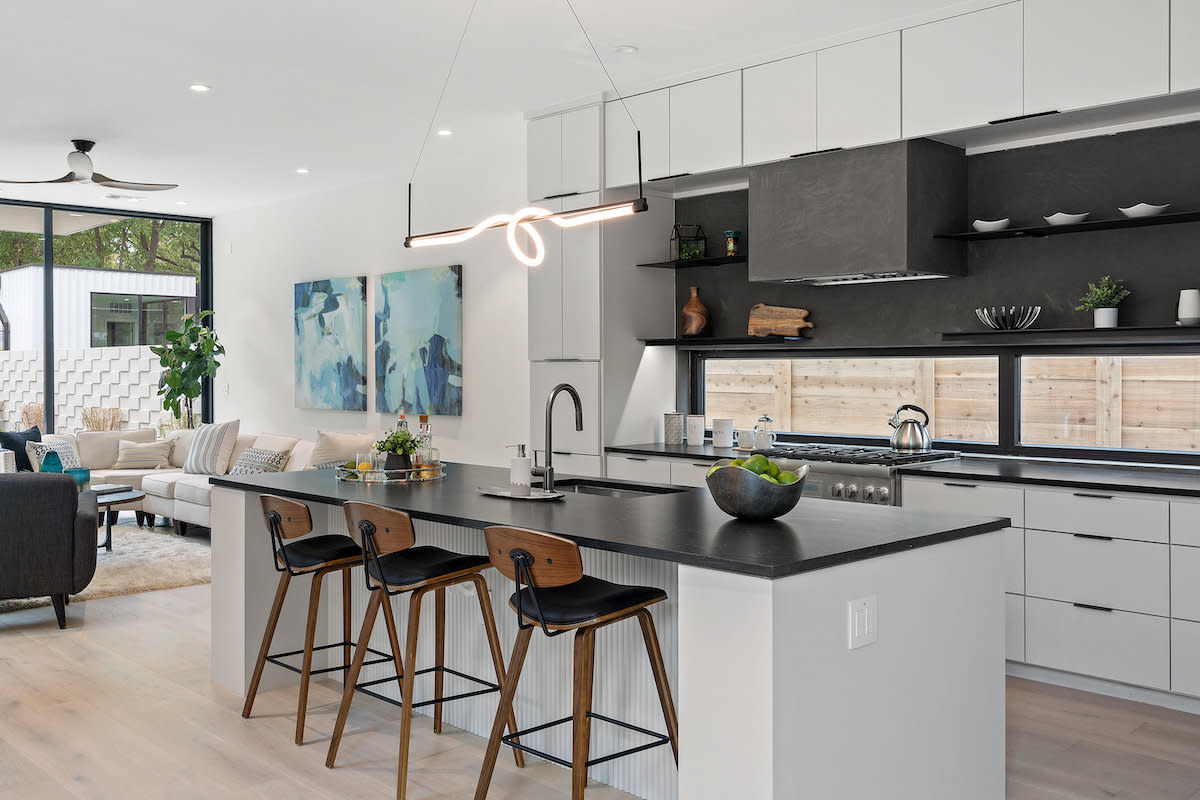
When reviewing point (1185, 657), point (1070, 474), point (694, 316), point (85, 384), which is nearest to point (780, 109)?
point (694, 316)

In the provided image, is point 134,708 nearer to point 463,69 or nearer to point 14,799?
point 14,799

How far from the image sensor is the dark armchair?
204 inches

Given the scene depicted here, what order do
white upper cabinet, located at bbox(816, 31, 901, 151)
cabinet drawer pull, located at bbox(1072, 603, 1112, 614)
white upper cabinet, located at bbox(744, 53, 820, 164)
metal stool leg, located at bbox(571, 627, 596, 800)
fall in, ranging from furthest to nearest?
white upper cabinet, located at bbox(744, 53, 820, 164) < white upper cabinet, located at bbox(816, 31, 901, 151) < cabinet drawer pull, located at bbox(1072, 603, 1112, 614) < metal stool leg, located at bbox(571, 627, 596, 800)

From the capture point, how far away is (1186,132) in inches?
166

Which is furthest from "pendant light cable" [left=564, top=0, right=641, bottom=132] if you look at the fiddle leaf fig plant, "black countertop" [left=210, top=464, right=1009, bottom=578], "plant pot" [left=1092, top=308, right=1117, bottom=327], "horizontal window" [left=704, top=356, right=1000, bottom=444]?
the fiddle leaf fig plant

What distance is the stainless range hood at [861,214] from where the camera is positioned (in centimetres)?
462

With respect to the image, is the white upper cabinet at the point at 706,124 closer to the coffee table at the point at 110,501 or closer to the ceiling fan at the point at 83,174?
the ceiling fan at the point at 83,174

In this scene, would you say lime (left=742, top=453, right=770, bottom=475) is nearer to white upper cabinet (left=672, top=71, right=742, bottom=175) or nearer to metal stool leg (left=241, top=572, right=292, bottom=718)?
metal stool leg (left=241, top=572, right=292, bottom=718)

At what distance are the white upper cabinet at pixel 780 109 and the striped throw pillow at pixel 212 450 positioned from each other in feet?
17.2

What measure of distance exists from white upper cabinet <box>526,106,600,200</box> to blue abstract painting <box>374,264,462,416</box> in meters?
1.38

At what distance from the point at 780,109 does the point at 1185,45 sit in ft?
5.79

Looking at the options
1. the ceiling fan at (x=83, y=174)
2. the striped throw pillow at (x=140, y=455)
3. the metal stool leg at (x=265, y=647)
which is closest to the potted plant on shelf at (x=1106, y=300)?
the metal stool leg at (x=265, y=647)

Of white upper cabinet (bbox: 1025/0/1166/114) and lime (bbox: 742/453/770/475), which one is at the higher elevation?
white upper cabinet (bbox: 1025/0/1166/114)

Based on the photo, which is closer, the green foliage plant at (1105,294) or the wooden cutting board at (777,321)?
the green foliage plant at (1105,294)
